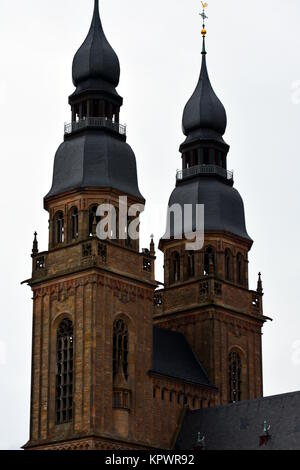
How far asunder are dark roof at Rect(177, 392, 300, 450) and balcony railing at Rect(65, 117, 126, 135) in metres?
20.4

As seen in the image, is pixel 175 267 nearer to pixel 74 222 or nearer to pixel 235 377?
pixel 235 377

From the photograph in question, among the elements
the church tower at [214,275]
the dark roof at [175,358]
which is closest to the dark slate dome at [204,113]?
the church tower at [214,275]

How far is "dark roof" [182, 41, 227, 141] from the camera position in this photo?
110 m

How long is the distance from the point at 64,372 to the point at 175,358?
11.2 metres

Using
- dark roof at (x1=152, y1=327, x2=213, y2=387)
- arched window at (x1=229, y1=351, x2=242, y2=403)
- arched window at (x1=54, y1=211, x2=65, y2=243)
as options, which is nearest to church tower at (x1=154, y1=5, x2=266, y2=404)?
arched window at (x1=229, y1=351, x2=242, y2=403)

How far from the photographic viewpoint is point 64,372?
303 feet

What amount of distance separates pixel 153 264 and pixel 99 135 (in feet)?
31.6

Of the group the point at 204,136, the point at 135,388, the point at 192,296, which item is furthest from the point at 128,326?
the point at 204,136

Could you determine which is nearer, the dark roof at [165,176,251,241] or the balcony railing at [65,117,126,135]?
the balcony railing at [65,117,126,135]

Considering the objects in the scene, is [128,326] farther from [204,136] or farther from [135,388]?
[204,136]

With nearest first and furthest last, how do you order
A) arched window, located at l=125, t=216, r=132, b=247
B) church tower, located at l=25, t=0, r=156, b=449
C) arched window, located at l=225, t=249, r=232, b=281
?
church tower, located at l=25, t=0, r=156, b=449
arched window, located at l=125, t=216, r=132, b=247
arched window, located at l=225, t=249, r=232, b=281

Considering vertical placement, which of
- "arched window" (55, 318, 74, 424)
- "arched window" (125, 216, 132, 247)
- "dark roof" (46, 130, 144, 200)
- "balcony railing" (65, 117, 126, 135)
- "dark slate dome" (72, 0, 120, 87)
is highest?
"dark slate dome" (72, 0, 120, 87)

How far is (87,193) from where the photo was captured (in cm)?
9412

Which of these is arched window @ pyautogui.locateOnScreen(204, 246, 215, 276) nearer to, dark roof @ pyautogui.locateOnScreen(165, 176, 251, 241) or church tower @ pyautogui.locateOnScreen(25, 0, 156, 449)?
dark roof @ pyautogui.locateOnScreen(165, 176, 251, 241)
